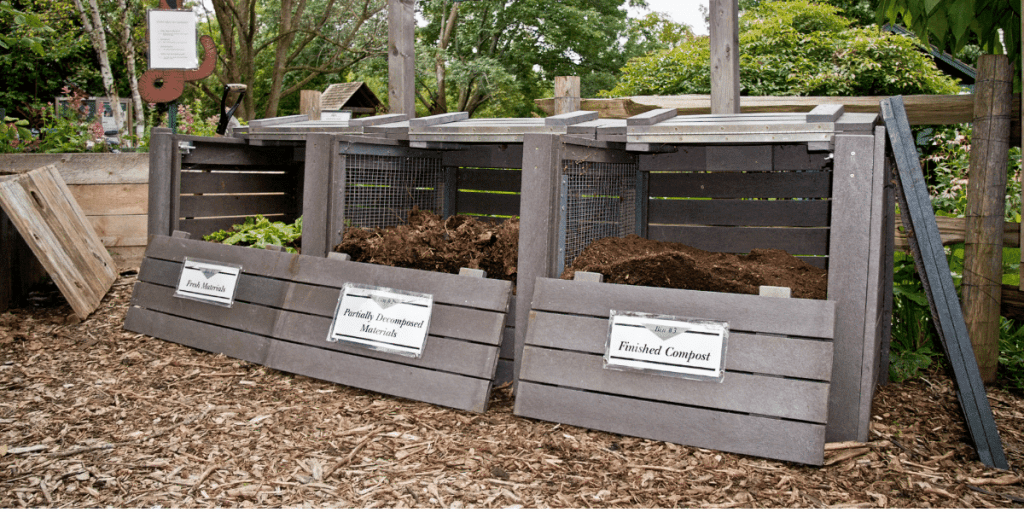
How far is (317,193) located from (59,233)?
2095mm

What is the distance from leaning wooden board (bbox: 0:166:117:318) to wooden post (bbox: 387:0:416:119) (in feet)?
7.82

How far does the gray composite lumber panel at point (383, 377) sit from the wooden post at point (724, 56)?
2.20 meters

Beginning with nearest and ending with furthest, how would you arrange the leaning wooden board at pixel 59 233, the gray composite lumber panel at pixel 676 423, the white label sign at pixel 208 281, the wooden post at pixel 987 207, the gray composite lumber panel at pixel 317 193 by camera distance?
the gray composite lumber panel at pixel 676 423 < the wooden post at pixel 987 207 < the gray composite lumber panel at pixel 317 193 < the white label sign at pixel 208 281 < the leaning wooden board at pixel 59 233

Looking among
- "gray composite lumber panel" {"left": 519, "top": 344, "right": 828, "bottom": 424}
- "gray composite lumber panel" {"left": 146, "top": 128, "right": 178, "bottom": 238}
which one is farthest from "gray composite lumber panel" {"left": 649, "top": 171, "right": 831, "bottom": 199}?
"gray composite lumber panel" {"left": 146, "top": 128, "right": 178, "bottom": 238}

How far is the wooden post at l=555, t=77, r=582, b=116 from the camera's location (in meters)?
5.75

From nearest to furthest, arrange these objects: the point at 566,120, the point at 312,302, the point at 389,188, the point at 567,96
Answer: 1. the point at 566,120
2. the point at 312,302
3. the point at 389,188
4. the point at 567,96

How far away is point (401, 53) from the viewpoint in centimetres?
497

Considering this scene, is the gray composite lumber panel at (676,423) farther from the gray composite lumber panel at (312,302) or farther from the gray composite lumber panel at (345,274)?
the gray composite lumber panel at (345,274)

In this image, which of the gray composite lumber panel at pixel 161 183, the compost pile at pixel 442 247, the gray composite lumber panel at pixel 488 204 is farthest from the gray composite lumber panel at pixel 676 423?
the gray composite lumber panel at pixel 161 183

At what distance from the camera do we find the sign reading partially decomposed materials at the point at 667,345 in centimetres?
294

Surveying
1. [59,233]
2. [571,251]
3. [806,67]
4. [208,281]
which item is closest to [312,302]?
[208,281]

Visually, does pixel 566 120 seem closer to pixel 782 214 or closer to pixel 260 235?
pixel 782 214

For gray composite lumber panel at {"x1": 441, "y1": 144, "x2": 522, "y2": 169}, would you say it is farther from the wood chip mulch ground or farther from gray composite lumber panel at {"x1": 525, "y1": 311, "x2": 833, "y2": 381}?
gray composite lumber panel at {"x1": 525, "y1": 311, "x2": 833, "y2": 381}

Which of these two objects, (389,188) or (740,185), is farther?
(389,188)
